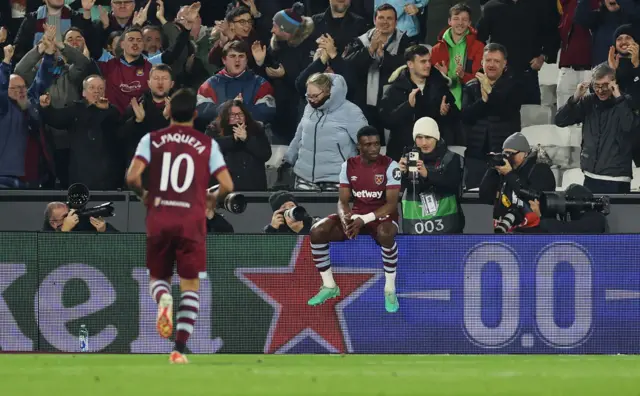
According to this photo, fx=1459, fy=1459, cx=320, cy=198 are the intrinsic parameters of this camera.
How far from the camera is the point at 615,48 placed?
16188mm

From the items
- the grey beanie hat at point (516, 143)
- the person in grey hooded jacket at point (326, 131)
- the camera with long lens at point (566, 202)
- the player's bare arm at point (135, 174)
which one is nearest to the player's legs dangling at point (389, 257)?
the camera with long lens at point (566, 202)

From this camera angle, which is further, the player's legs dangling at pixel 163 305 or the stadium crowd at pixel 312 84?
the stadium crowd at pixel 312 84

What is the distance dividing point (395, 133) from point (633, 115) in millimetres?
2577

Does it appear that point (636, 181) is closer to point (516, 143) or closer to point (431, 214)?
point (516, 143)

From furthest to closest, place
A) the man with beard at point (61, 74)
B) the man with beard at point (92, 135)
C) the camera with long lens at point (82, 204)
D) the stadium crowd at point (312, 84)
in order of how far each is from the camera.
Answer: the man with beard at point (61, 74), the man with beard at point (92, 135), the stadium crowd at point (312, 84), the camera with long lens at point (82, 204)

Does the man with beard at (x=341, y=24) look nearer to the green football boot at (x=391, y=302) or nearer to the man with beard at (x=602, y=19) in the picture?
the man with beard at (x=602, y=19)

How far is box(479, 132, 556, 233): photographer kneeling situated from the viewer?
1449 cm

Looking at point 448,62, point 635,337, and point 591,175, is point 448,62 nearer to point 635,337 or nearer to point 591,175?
point 591,175

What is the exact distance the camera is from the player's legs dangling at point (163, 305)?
1050 centimetres

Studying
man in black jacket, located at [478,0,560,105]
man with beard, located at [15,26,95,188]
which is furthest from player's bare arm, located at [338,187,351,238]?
man with beard, located at [15,26,95,188]

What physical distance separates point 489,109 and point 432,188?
1736 mm

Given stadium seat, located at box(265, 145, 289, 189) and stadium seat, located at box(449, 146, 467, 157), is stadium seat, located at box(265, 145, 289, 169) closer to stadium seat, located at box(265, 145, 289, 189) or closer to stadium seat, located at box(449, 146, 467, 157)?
stadium seat, located at box(265, 145, 289, 189)

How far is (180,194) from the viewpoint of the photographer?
11.0 meters
